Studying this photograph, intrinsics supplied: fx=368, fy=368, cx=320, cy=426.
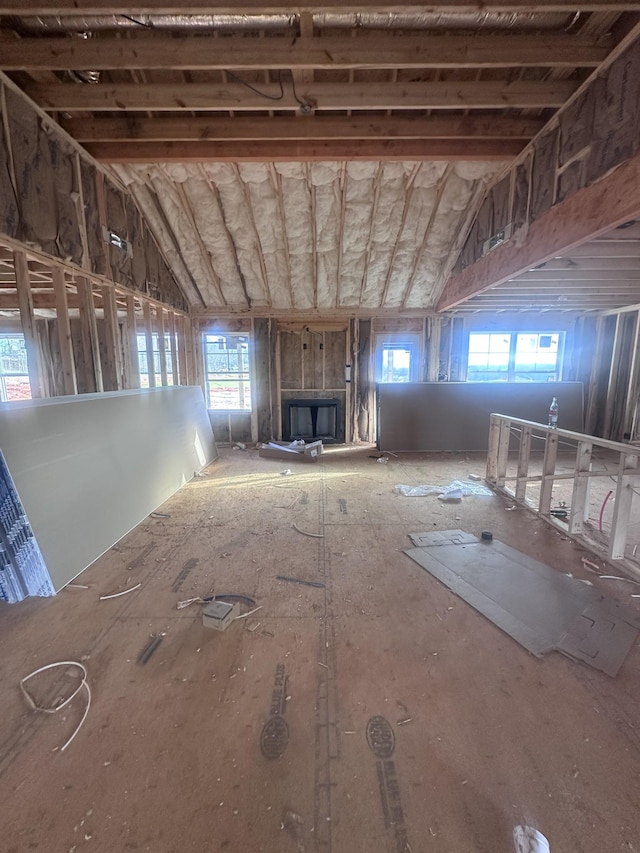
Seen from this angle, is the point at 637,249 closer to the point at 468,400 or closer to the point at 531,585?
the point at 468,400

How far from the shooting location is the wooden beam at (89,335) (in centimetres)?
384

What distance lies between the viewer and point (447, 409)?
6629 millimetres

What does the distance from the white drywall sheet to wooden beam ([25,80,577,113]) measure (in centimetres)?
253

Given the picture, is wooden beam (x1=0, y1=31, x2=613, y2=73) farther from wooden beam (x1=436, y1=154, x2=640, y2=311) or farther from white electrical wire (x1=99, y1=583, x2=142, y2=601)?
white electrical wire (x1=99, y1=583, x2=142, y2=601)

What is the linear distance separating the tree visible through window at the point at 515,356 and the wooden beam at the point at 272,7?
555cm

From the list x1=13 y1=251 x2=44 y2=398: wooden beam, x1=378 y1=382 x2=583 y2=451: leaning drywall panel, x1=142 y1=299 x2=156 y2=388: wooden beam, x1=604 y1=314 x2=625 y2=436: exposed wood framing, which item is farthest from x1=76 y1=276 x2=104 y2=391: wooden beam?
x1=604 y1=314 x2=625 y2=436: exposed wood framing

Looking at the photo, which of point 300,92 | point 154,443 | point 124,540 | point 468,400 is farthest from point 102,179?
point 468,400

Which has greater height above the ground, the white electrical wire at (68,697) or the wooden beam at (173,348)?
the wooden beam at (173,348)

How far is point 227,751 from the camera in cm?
150

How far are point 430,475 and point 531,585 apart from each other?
8.92ft

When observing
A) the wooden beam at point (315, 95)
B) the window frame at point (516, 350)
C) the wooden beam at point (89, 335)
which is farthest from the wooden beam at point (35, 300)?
the window frame at point (516, 350)

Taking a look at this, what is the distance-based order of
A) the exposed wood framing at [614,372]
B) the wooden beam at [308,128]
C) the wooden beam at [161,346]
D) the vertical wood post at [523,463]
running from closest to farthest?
the wooden beam at [308,128]
the vertical wood post at [523,463]
the wooden beam at [161,346]
the exposed wood framing at [614,372]

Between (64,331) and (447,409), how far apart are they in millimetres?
5705

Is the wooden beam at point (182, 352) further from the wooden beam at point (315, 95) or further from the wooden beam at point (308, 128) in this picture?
the wooden beam at point (315, 95)
